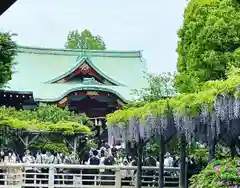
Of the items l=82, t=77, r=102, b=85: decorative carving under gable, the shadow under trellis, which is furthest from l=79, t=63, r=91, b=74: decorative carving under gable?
the shadow under trellis

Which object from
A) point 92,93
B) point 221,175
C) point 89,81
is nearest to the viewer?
point 221,175

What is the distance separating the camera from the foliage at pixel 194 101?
8453 mm

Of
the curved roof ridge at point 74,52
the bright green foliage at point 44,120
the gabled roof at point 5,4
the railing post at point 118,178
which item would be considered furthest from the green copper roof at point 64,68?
the gabled roof at point 5,4

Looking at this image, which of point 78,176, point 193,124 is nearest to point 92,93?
point 78,176

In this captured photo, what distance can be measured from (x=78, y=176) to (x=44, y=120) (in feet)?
24.9

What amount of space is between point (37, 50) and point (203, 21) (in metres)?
19.4

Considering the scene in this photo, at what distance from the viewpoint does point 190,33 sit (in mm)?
17797

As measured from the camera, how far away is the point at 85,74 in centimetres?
2958

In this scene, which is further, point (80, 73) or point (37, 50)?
point (37, 50)

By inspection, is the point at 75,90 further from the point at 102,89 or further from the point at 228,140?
the point at 228,140

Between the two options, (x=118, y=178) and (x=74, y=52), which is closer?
(x=118, y=178)

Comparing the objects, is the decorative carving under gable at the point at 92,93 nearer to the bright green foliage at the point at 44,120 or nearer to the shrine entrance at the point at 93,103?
the shrine entrance at the point at 93,103

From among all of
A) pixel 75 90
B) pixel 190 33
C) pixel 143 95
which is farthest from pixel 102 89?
pixel 190 33

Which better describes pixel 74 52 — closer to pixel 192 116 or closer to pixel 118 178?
pixel 118 178
